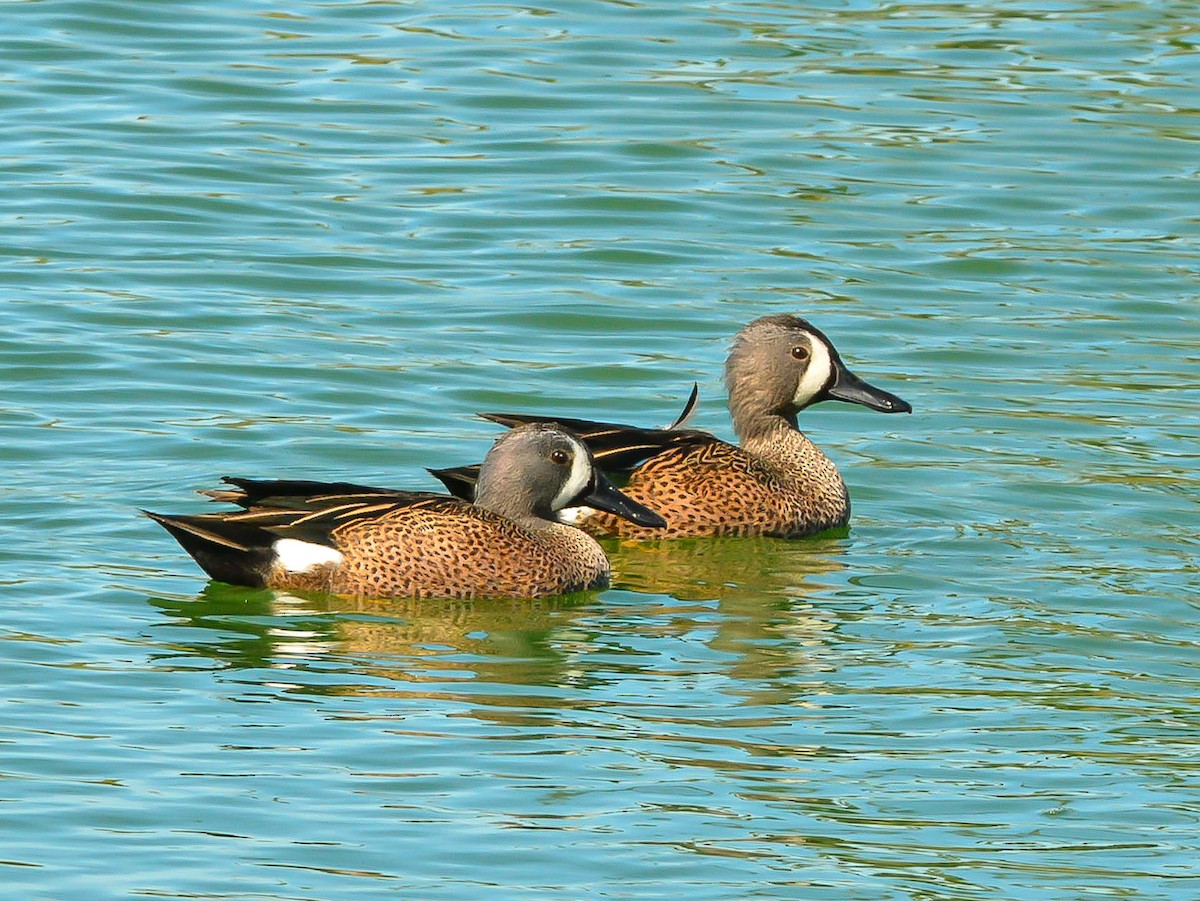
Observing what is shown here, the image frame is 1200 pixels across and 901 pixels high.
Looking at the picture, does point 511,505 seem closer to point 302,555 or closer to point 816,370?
point 302,555

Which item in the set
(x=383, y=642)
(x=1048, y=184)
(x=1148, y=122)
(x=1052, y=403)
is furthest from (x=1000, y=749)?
(x=1148, y=122)

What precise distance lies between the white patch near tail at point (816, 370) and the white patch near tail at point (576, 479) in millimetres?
1769

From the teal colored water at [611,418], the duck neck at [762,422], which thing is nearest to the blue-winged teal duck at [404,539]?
the teal colored water at [611,418]

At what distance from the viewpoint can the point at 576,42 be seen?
799 inches

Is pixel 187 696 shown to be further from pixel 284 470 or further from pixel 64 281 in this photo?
pixel 64 281

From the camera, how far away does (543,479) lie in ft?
36.0

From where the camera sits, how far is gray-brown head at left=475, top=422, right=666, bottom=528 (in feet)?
35.6

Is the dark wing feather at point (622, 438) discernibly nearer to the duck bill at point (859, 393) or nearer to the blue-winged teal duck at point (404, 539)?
the blue-winged teal duck at point (404, 539)

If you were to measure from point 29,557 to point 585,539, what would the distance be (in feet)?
7.16

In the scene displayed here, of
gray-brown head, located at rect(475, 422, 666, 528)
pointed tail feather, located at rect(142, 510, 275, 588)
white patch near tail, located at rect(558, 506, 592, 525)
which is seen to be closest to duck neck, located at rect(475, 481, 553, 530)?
gray-brown head, located at rect(475, 422, 666, 528)

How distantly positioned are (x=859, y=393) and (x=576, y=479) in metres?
1.93

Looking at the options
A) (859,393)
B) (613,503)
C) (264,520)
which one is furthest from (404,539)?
(859,393)

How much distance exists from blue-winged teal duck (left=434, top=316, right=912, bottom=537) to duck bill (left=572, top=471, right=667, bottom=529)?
0.40m

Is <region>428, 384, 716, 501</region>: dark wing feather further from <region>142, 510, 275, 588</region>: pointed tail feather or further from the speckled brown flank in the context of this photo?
<region>142, 510, 275, 588</region>: pointed tail feather
